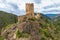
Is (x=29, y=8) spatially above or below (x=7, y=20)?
above

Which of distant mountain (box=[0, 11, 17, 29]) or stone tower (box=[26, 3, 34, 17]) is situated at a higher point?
stone tower (box=[26, 3, 34, 17])

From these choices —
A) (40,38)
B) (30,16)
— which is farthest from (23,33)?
(30,16)

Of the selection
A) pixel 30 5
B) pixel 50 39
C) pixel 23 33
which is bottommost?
pixel 50 39

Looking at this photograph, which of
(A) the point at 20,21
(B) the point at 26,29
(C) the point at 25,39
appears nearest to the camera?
(C) the point at 25,39

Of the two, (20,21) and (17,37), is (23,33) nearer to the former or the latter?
(17,37)

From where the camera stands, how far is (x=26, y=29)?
132 feet

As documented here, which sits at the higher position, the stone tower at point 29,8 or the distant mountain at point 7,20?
the stone tower at point 29,8

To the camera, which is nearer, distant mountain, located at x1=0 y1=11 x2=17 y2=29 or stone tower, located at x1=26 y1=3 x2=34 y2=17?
stone tower, located at x1=26 y1=3 x2=34 y2=17

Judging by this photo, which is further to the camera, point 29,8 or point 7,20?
point 7,20

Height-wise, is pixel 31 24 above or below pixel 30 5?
below

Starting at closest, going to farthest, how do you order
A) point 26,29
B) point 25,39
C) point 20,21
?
point 25,39
point 26,29
point 20,21

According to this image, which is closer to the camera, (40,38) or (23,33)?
(23,33)

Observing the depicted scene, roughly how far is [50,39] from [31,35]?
9384 millimetres

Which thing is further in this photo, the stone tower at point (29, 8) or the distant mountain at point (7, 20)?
the distant mountain at point (7, 20)
